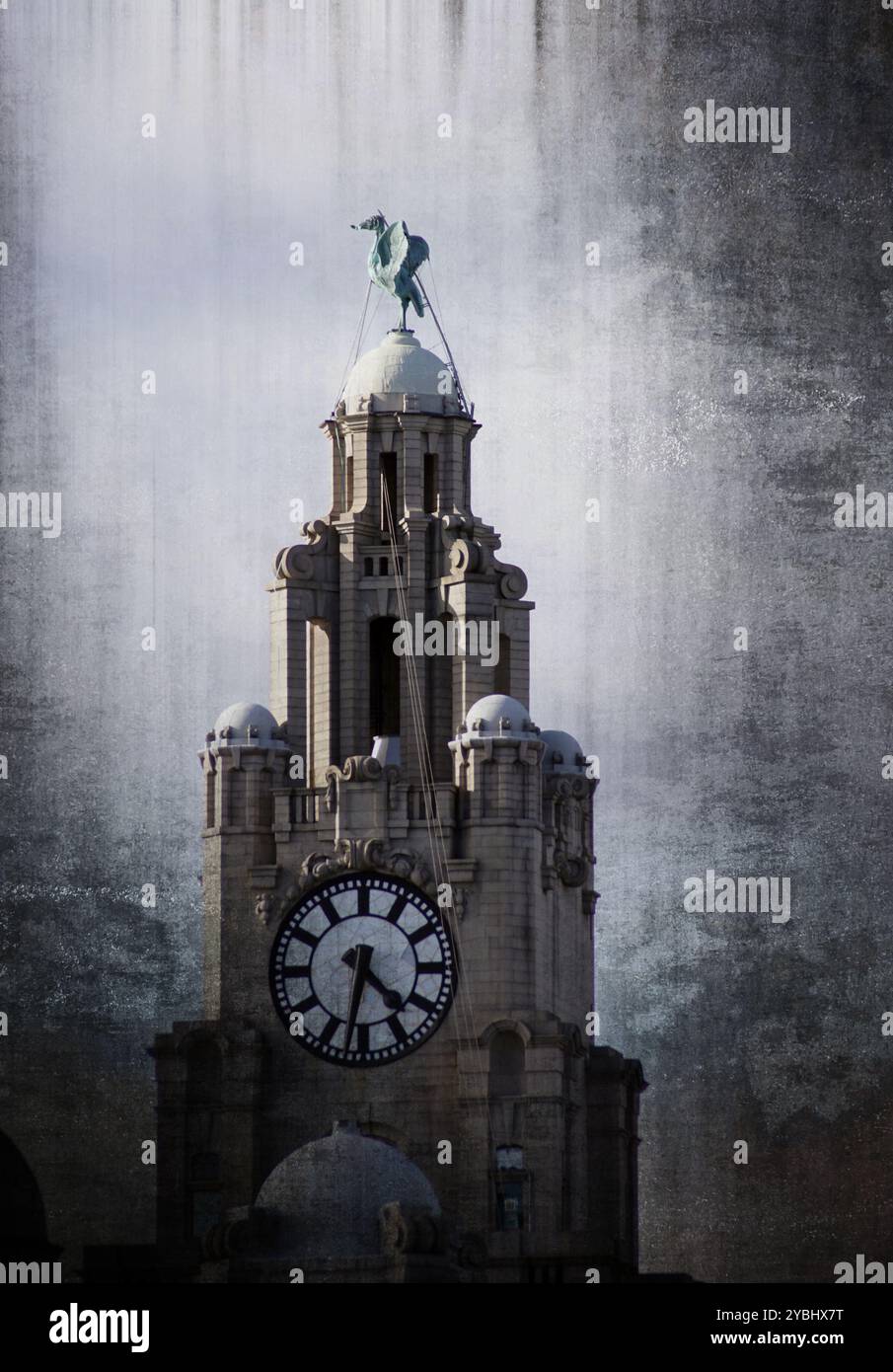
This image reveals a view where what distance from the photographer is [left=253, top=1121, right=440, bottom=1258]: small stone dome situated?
317 ft

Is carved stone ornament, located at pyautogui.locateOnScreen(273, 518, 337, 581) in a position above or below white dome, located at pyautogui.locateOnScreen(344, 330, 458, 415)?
below

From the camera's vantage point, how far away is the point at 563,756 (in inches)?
4077

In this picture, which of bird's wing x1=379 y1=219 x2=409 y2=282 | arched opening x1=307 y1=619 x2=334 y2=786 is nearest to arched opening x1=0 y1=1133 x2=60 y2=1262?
arched opening x1=307 y1=619 x2=334 y2=786

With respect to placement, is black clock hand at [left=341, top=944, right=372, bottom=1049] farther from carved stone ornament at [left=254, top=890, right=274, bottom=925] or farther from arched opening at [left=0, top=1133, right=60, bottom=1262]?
arched opening at [left=0, top=1133, right=60, bottom=1262]

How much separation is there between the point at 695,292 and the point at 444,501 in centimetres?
780

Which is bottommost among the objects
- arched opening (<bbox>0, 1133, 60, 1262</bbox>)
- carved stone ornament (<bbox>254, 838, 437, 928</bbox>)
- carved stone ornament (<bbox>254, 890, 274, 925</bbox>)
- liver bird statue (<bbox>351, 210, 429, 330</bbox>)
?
arched opening (<bbox>0, 1133, 60, 1262</bbox>)

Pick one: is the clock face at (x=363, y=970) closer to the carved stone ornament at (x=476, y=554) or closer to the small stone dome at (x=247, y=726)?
the small stone dome at (x=247, y=726)

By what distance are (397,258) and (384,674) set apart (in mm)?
7555

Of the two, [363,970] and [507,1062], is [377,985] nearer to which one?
[363,970]

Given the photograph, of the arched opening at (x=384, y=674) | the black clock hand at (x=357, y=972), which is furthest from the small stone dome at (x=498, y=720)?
the black clock hand at (x=357, y=972)

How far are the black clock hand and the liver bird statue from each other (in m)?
12.0

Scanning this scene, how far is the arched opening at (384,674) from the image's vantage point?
105 m

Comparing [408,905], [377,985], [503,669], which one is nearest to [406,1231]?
[377,985]

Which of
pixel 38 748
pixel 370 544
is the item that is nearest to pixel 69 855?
pixel 38 748
